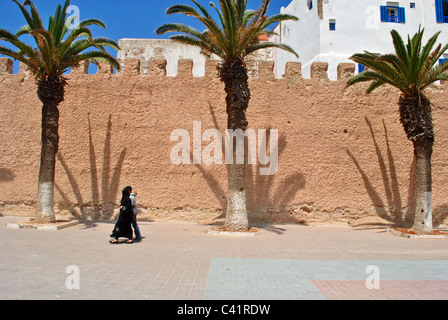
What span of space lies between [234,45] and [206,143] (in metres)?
3.22

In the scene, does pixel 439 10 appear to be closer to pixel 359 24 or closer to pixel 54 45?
pixel 359 24

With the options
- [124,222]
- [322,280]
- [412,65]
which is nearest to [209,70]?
[412,65]

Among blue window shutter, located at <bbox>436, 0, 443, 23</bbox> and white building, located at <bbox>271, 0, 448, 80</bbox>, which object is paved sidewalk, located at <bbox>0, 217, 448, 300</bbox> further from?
blue window shutter, located at <bbox>436, 0, 443, 23</bbox>

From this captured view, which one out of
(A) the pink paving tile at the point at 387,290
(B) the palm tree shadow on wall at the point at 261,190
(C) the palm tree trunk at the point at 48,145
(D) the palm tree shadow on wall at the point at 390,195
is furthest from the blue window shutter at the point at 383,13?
(A) the pink paving tile at the point at 387,290

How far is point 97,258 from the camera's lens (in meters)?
5.52

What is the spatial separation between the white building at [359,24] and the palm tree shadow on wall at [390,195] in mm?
9548

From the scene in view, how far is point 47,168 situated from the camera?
9250mm

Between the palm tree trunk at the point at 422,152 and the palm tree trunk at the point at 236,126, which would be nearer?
the palm tree trunk at the point at 236,126

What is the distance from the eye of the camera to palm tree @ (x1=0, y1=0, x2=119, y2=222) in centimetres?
909

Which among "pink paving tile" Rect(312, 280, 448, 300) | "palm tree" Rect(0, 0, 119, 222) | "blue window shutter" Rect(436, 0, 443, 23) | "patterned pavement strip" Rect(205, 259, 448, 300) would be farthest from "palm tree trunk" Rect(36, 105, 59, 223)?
"blue window shutter" Rect(436, 0, 443, 23)

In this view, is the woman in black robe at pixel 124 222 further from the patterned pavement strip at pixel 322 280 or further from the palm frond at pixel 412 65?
the palm frond at pixel 412 65

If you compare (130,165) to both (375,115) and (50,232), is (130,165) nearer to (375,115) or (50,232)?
(50,232)

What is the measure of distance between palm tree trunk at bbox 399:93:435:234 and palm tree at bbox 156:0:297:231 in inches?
174

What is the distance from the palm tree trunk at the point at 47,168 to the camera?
9.12m
